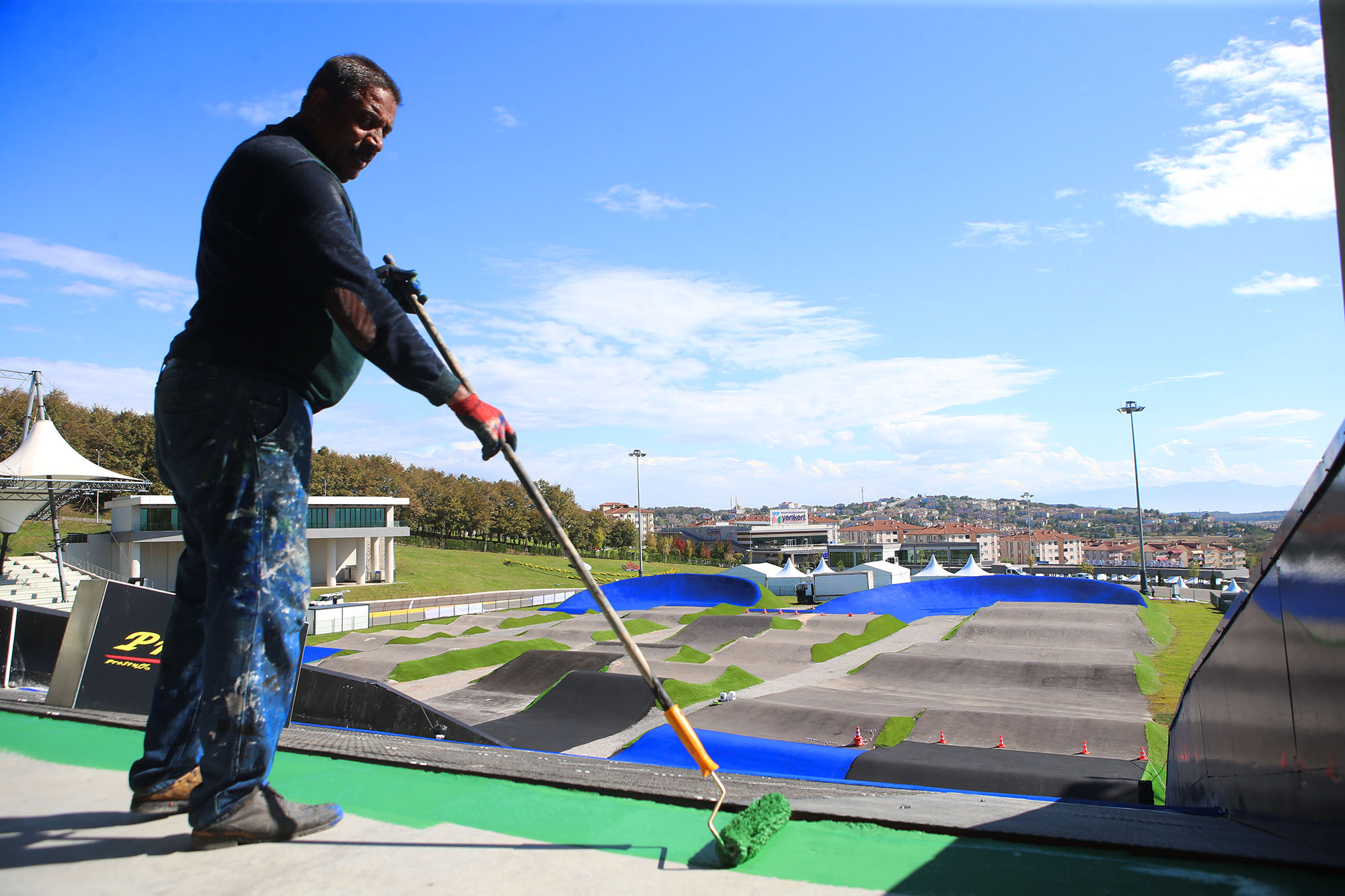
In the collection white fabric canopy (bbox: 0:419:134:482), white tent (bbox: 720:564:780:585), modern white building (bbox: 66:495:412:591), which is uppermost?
white fabric canopy (bbox: 0:419:134:482)

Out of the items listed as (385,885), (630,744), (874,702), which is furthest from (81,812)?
(874,702)

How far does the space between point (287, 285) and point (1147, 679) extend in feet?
78.9

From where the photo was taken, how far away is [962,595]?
4225 cm

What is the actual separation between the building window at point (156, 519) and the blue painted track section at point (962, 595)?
4203 cm

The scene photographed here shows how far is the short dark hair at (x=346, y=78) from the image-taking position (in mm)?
2510

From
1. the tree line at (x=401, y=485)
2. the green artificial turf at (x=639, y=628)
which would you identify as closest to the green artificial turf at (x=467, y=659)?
the green artificial turf at (x=639, y=628)

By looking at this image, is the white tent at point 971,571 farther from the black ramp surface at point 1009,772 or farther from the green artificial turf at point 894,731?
the black ramp surface at point 1009,772

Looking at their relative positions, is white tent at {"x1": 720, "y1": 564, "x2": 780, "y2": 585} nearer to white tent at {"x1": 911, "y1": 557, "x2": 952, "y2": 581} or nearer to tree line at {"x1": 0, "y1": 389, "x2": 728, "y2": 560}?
white tent at {"x1": 911, "y1": 557, "x2": 952, "y2": 581}

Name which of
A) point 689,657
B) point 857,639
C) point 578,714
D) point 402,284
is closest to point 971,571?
point 857,639

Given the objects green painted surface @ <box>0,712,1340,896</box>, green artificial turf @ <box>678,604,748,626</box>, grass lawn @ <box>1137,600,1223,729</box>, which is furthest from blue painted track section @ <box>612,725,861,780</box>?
green artificial turf @ <box>678,604,748,626</box>

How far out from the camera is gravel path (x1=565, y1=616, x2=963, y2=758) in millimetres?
15705

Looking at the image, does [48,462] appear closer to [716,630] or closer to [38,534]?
[716,630]

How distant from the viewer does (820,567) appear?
54.8 meters

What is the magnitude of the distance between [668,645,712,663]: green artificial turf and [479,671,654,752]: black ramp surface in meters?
5.46
